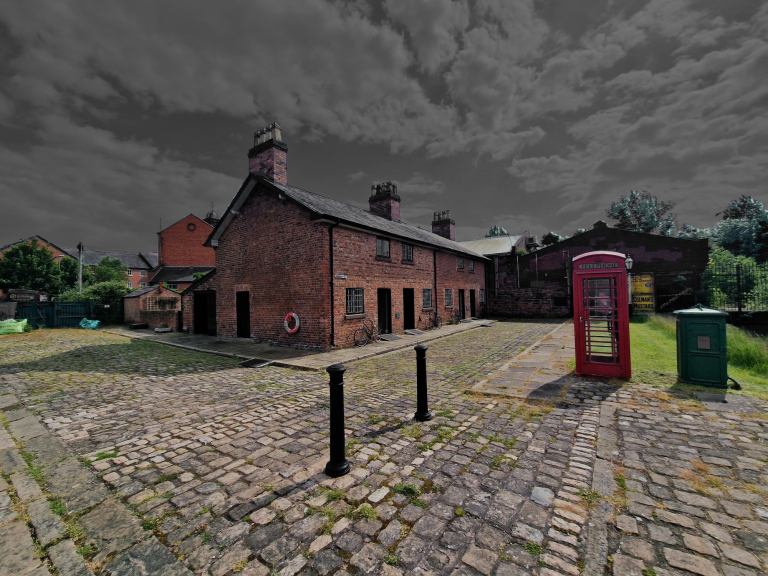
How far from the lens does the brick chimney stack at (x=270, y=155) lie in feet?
44.4

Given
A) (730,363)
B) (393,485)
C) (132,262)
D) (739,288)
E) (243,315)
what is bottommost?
(393,485)

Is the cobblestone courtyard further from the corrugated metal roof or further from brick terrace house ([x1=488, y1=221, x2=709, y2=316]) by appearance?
the corrugated metal roof

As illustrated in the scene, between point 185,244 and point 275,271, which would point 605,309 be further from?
point 185,244

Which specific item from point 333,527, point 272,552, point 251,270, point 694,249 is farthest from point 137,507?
point 694,249

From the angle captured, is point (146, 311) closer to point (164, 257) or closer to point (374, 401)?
point (164, 257)

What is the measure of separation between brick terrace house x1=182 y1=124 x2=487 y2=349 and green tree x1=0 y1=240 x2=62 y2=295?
31672mm

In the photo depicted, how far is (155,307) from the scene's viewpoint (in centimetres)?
2186

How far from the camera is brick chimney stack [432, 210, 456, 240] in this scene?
3005 cm

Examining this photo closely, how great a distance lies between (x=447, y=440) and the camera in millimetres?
4027

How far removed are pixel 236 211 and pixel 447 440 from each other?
540 inches

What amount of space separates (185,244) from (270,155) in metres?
32.4

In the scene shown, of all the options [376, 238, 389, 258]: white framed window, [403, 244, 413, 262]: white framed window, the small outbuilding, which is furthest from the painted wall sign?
the small outbuilding

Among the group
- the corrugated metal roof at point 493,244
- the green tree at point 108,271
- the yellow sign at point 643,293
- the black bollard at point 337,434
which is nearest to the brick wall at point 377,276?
the black bollard at point 337,434

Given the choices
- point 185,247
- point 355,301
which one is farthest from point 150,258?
point 355,301
